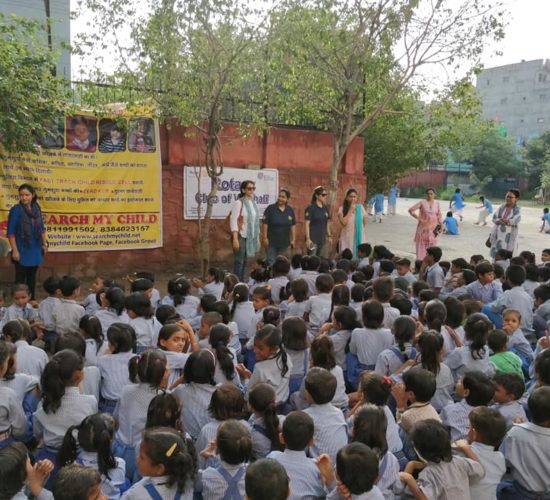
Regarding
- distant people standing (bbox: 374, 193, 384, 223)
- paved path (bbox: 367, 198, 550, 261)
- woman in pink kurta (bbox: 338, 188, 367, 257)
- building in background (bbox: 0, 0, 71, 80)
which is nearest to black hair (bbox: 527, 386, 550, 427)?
woman in pink kurta (bbox: 338, 188, 367, 257)

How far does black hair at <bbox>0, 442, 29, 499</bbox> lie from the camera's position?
2.17 m

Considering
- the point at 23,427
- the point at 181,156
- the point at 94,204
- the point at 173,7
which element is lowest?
the point at 23,427

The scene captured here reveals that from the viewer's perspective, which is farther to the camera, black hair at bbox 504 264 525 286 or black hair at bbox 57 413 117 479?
black hair at bbox 504 264 525 286

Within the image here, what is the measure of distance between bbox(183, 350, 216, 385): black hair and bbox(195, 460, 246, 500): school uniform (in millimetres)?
703

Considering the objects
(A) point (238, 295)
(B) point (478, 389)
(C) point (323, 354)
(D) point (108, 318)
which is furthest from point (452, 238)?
(B) point (478, 389)

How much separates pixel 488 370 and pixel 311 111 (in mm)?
6010

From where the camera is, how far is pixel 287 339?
3.84 metres

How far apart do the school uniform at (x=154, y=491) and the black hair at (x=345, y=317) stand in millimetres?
2251

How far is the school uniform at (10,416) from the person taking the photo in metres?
2.96

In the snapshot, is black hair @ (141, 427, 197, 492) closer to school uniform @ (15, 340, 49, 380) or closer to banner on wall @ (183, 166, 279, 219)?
school uniform @ (15, 340, 49, 380)

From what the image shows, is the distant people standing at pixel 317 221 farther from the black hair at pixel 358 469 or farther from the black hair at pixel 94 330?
the black hair at pixel 358 469

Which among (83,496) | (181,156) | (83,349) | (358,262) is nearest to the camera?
(83,496)

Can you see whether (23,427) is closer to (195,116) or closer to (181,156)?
(195,116)

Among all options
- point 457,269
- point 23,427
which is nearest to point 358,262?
point 457,269
